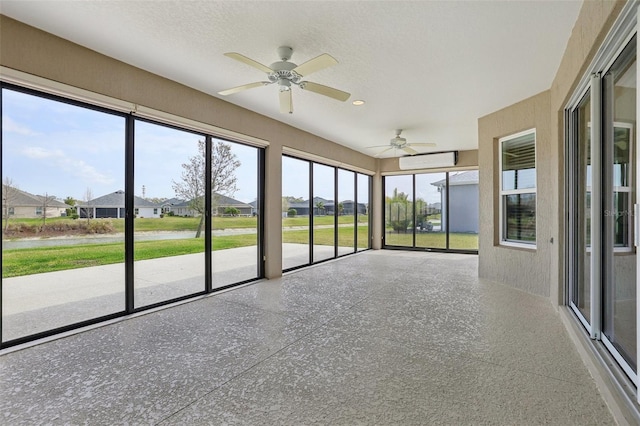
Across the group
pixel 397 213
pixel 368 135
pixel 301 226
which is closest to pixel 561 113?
pixel 368 135

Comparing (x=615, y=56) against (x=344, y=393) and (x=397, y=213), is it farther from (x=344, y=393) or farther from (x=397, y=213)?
(x=397, y=213)

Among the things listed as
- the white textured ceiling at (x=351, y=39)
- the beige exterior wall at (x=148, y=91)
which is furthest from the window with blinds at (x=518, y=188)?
the beige exterior wall at (x=148, y=91)

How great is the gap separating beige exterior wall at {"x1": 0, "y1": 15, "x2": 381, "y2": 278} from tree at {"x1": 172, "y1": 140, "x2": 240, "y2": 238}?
1.28 ft

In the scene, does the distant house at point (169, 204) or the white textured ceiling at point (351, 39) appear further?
the distant house at point (169, 204)

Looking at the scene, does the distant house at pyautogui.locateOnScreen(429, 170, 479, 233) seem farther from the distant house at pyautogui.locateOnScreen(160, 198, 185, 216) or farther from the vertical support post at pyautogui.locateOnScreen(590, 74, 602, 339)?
the distant house at pyautogui.locateOnScreen(160, 198, 185, 216)

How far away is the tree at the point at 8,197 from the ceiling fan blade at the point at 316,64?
268cm

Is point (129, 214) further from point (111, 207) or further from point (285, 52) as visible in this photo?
point (285, 52)

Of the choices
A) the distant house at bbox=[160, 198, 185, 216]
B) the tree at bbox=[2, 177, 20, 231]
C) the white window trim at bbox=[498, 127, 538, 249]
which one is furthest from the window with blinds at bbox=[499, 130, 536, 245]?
the tree at bbox=[2, 177, 20, 231]

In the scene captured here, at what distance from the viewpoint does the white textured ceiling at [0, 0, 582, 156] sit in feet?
8.01

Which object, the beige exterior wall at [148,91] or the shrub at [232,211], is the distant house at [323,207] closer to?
the beige exterior wall at [148,91]

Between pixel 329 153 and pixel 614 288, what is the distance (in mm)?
5463

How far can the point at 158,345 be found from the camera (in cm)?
278

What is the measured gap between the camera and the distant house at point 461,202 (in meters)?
8.23

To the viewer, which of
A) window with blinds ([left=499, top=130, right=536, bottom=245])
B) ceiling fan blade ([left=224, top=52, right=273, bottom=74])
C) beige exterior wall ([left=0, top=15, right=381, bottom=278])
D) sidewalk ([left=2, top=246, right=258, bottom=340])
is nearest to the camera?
ceiling fan blade ([left=224, top=52, right=273, bottom=74])
